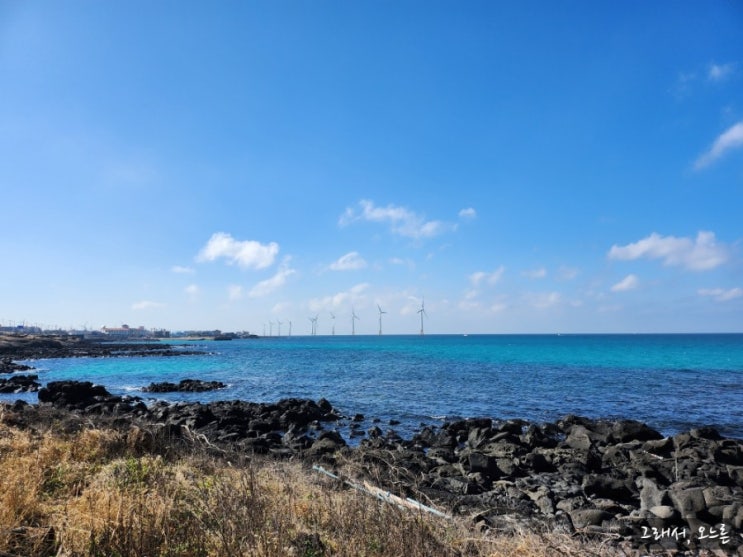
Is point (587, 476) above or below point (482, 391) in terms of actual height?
above

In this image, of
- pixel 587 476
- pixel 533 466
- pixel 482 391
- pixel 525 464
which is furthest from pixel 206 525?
pixel 482 391

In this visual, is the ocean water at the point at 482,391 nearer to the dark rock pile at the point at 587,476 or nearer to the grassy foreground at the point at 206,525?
the dark rock pile at the point at 587,476

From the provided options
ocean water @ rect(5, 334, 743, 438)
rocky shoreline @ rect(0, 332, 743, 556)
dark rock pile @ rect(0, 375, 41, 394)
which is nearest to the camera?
rocky shoreline @ rect(0, 332, 743, 556)

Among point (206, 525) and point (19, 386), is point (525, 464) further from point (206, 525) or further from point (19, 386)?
point (19, 386)

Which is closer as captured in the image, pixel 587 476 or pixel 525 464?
pixel 587 476

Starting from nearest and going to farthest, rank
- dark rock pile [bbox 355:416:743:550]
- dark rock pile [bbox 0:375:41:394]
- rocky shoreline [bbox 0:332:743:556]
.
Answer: rocky shoreline [bbox 0:332:743:556]
dark rock pile [bbox 355:416:743:550]
dark rock pile [bbox 0:375:41:394]

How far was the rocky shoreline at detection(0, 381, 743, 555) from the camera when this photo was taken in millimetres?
9039

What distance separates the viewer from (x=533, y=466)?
14.4 meters

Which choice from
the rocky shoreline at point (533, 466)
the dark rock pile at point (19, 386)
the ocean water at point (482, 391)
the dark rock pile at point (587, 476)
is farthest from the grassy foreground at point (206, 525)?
the dark rock pile at point (19, 386)

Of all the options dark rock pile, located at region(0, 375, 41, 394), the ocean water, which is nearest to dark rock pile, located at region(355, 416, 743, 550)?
the ocean water

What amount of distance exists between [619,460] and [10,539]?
55.7 feet

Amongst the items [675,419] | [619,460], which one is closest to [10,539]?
[619,460]

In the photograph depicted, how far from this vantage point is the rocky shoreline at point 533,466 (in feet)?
29.7

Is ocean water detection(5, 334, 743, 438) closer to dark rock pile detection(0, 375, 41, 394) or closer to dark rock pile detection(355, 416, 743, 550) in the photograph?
dark rock pile detection(0, 375, 41, 394)
